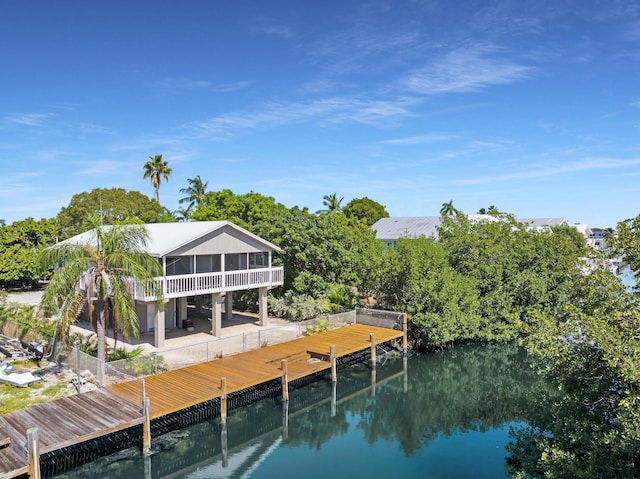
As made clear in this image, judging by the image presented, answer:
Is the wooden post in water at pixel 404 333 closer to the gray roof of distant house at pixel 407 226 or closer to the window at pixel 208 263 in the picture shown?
the window at pixel 208 263

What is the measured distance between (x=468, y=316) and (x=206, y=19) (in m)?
21.1

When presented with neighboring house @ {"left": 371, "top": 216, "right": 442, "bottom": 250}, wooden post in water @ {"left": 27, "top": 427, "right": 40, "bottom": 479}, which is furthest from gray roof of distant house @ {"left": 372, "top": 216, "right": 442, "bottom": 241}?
wooden post in water @ {"left": 27, "top": 427, "right": 40, "bottom": 479}

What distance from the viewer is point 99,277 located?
17000mm

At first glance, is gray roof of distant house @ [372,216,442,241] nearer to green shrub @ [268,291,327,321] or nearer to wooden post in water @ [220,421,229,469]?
→ green shrub @ [268,291,327,321]

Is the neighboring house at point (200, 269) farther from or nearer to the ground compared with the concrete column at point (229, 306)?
farther from the ground

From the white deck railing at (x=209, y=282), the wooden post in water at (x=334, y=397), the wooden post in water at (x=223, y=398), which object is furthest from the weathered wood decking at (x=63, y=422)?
the wooden post in water at (x=334, y=397)

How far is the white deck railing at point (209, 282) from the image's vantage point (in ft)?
71.9

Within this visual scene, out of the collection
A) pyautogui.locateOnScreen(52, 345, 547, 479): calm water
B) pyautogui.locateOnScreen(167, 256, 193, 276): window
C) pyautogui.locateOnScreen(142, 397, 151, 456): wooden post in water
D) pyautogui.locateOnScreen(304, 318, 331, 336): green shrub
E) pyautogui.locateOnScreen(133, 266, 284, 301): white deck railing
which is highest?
pyautogui.locateOnScreen(167, 256, 193, 276): window

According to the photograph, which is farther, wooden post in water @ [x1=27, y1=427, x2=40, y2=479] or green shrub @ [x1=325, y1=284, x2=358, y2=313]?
green shrub @ [x1=325, y1=284, x2=358, y2=313]

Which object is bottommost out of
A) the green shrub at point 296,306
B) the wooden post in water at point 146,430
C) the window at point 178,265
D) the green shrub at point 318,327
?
the wooden post in water at point 146,430

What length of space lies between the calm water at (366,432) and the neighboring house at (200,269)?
6.57 meters

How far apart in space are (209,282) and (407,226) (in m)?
40.3

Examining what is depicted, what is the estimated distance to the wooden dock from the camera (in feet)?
42.7

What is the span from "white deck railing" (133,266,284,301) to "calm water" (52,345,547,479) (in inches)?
260
